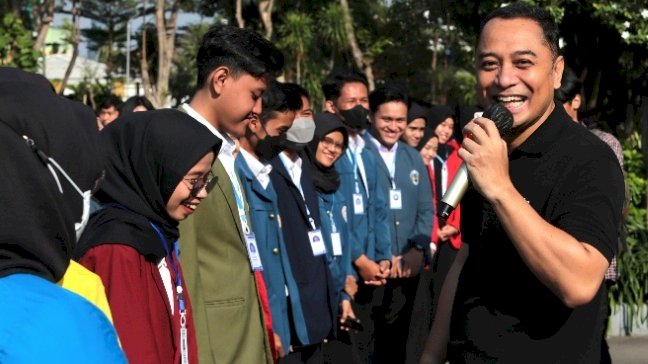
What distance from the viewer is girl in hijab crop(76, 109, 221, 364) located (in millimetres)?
3627

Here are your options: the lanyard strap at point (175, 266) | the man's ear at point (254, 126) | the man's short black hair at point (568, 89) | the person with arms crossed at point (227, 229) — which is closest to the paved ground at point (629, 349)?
the man's short black hair at point (568, 89)

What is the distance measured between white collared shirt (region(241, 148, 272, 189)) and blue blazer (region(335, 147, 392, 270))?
80.7 inches

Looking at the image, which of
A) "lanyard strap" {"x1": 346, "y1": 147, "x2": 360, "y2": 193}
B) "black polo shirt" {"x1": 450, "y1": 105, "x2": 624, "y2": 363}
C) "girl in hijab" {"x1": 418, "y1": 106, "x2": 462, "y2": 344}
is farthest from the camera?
"girl in hijab" {"x1": 418, "y1": 106, "x2": 462, "y2": 344}

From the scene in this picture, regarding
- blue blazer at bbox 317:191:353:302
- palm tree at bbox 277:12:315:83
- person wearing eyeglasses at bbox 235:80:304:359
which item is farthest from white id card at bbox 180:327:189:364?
palm tree at bbox 277:12:315:83

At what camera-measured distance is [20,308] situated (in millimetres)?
2006

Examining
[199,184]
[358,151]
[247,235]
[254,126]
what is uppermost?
[199,184]

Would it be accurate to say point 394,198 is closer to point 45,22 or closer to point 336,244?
point 336,244

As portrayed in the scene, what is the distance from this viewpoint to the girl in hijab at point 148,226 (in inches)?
143

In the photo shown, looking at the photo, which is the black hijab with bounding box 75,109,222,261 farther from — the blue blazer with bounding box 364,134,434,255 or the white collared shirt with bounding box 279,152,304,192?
the blue blazer with bounding box 364,134,434,255

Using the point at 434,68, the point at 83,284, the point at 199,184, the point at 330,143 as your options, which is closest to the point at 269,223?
the point at 330,143

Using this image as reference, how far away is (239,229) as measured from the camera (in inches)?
192

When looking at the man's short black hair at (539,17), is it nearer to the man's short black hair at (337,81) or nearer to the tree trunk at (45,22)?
the man's short black hair at (337,81)

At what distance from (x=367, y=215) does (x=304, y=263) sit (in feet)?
6.99

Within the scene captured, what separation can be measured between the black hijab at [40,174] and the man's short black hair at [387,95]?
6.89 meters
